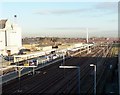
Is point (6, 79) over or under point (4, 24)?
under

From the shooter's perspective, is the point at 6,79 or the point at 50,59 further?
the point at 50,59

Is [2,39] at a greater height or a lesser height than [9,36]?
lesser

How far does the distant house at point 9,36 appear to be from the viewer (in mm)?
32081

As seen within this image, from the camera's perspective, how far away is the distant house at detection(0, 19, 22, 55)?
32.1 metres

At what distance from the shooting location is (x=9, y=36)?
33750mm

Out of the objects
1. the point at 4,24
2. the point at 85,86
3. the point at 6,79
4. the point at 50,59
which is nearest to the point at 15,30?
the point at 4,24

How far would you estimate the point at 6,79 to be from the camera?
15773 millimetres

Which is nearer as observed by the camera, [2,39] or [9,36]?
[2,39]

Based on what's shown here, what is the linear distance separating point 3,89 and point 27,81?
104 inches

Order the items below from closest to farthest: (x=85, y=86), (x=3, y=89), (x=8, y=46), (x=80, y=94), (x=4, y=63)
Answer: (x=80, y=94) → (x=3, y=89) → (x=85, y=86) → (x=4, y=63) → (x=8, y=46)

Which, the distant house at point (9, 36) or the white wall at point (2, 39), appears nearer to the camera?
the white wall at point (2, 39)

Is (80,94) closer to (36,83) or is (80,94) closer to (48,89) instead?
(48,89)

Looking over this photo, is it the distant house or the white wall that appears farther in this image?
the distant house

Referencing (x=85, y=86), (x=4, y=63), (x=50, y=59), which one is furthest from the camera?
(x=50, y=59)
